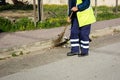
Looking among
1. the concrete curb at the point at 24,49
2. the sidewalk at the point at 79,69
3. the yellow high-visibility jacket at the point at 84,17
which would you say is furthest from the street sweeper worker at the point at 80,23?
the concrete curb at the point at 24,49

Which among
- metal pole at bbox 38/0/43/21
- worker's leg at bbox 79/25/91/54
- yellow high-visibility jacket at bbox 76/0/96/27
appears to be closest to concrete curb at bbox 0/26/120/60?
worker's leg at bbox 79/25/91/54

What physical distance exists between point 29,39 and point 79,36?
196 cm

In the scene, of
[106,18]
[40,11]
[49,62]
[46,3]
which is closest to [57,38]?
[49,62]

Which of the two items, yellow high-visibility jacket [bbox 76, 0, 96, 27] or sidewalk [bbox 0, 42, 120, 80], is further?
yellow high-visibility jacket [bbox 76, 0, 96, 27]

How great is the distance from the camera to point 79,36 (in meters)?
8.47

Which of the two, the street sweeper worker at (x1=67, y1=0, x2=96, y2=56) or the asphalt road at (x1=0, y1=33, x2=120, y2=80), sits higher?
the street sweeper worker at (x1=67, y1=0, x2=96, y2=56)

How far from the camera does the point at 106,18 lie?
51.3 feet

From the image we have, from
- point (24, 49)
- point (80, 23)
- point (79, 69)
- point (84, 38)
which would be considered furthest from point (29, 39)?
point (79, 69)

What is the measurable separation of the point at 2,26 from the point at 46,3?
12.0 metres

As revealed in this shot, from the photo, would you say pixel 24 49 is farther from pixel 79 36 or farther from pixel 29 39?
pixel 79 36

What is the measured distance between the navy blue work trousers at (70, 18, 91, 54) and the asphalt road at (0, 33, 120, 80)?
0.25 metres

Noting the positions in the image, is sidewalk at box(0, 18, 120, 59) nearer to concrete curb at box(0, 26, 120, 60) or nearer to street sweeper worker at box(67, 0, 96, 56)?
concrete curb at box(0, 26, 120, 60)

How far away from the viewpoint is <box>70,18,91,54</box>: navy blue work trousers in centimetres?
829

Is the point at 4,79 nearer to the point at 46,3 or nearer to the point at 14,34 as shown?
the point at 14,34
